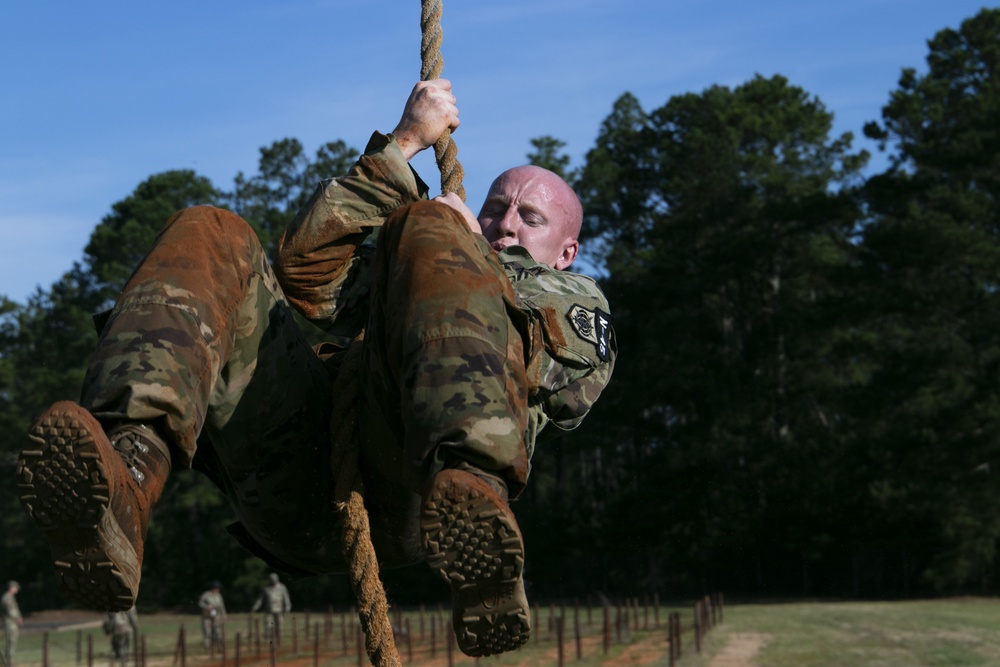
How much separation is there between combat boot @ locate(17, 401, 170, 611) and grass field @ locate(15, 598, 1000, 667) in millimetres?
19747

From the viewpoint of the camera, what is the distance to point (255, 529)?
14.5 feet

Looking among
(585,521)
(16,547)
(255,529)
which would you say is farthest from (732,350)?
(255,529)

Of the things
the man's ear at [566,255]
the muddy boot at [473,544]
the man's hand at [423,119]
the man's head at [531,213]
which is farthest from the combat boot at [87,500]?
the man's ear at [566,255]

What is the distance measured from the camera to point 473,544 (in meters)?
3.16

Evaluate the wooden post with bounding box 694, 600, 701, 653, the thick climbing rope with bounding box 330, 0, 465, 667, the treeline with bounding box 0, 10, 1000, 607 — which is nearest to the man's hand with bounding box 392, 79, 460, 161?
the thick climbing rope with bounding box 330, 0, 465, 667

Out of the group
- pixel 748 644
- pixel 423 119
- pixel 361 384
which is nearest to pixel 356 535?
pixel 361 384

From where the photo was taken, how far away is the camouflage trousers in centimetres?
338

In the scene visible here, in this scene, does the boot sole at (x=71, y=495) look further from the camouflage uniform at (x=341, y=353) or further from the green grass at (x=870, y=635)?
the green grass at (x=870, y=635)

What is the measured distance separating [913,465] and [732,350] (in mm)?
11596

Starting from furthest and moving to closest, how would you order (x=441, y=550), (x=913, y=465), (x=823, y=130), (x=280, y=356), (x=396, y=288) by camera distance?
(x=823, y=130), (x=913, y=465), (x=280, y=356), (x=396, y=288), (x=441, y=550)

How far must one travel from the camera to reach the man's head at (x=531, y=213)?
4852mm

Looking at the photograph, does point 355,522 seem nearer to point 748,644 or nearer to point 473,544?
point 473,544

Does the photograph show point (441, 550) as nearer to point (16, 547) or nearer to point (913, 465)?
point (913, 465)

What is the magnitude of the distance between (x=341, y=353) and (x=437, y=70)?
3.21 feet
